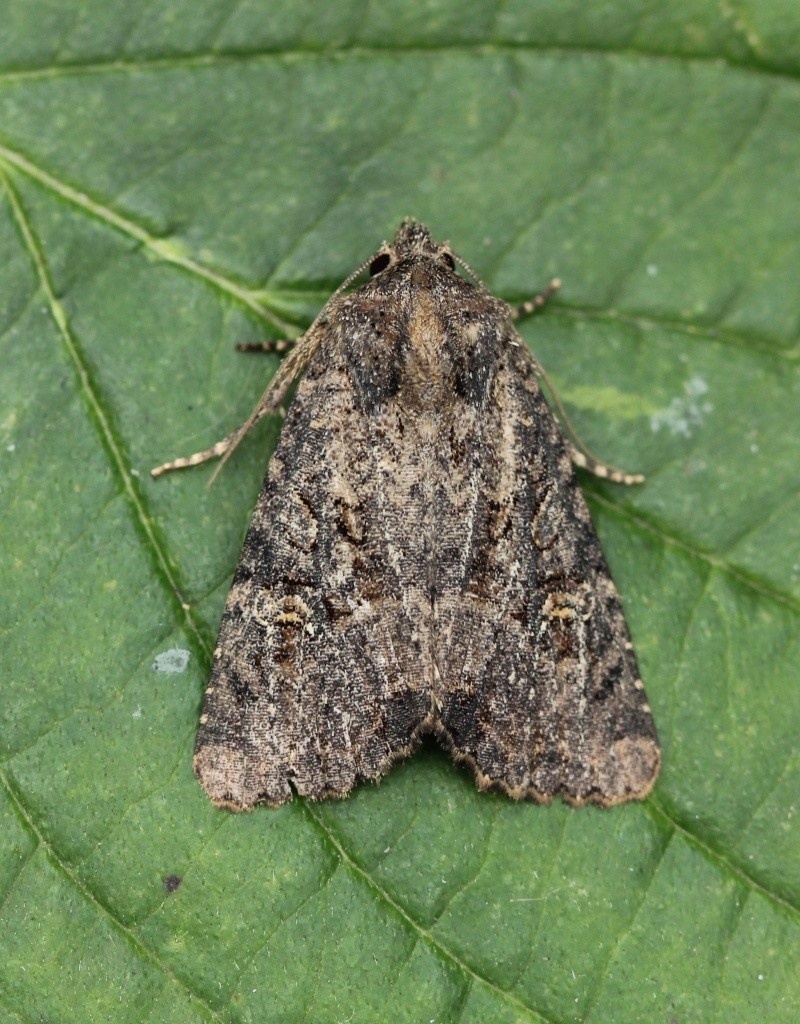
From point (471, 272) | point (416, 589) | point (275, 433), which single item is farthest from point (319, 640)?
point (471, 272)

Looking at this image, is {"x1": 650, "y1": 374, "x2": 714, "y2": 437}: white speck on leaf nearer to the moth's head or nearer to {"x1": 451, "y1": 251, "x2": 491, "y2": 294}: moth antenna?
{"x1": 451, "y1": 251, "x2": 491, "y2": 294}: moth antenna

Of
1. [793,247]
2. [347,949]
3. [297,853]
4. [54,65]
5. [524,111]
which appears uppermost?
[54,65]

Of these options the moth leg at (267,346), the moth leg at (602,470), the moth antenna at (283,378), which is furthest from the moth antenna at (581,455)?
the moth leg at (267,346)

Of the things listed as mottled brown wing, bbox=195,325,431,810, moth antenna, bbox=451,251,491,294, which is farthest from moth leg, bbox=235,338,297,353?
moth antenna, bbox=451,251,491,294

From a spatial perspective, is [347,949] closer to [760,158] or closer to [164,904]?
[164,904]

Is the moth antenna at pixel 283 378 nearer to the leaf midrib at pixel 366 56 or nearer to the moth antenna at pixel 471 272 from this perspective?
the moth antenna at pixel 471 272

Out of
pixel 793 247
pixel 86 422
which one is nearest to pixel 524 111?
pixel 793 247

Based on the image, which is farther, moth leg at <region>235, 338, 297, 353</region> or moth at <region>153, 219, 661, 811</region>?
moth leg at <region>235, 338, 297, 353</region>
